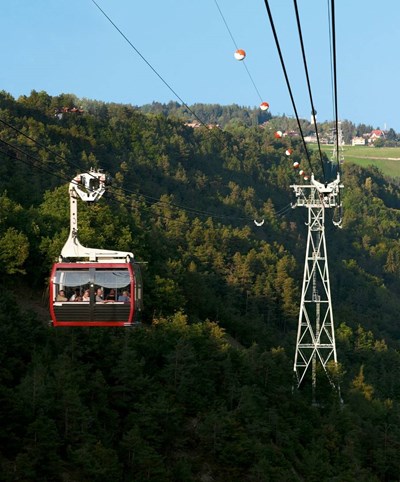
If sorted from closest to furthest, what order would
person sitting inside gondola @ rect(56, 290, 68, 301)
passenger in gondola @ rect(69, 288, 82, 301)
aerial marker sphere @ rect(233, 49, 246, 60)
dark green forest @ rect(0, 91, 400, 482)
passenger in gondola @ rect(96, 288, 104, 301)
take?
aerial marker sphere @ rect(233, 49, 246, 60)
passenger in gondola @ rect(96, 288, 104, 301)
passenger in gondola @ rect(69, 288, 82, 301)
person sitting inside gondola @ rect(56, 290, 68, 301)
dark green forest @ rect(0, 91, 400, 482)

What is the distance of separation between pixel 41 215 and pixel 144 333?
20.1m

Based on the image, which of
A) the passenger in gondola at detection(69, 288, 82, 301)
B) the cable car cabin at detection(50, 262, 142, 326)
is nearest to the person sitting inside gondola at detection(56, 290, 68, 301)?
the cable car cabin at detection(50, 262, 142, 326)

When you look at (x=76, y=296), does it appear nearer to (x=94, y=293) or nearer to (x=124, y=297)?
(x=94, y=293)

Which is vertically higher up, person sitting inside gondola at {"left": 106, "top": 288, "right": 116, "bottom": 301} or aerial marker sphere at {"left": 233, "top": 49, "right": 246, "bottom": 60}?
aerial marker sphere at {"left": 233, "top": 49, "right": 246, "bottom": 60}

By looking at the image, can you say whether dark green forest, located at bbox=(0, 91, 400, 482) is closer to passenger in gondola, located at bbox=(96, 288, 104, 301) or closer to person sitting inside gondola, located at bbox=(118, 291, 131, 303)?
passenger in gondola, located at bbox=(96, 288, 104, 301)

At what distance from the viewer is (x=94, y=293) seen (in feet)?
121

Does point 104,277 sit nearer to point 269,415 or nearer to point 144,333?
point 269,415

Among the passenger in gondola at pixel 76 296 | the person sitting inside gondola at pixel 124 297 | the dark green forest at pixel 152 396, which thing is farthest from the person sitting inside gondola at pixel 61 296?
the dark green forest at pixel 152 396

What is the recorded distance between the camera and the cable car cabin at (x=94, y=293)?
121ft

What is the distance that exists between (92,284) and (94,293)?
329 mm

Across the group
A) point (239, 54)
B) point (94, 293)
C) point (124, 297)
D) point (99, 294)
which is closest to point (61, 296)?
point (94, 293)

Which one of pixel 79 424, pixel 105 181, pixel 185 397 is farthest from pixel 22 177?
pixel 105 181

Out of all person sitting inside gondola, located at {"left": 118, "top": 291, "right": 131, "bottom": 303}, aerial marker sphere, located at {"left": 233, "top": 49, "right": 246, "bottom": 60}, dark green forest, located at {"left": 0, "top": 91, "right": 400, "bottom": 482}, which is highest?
aerial marker sphere, located at {"left": 233, "top": 49, "right": 246, "bottom": 60}

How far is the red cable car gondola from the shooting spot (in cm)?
3678
